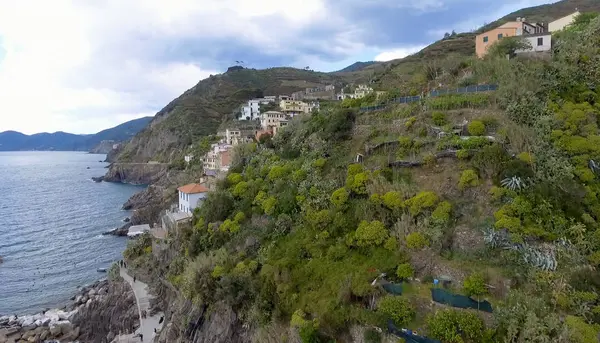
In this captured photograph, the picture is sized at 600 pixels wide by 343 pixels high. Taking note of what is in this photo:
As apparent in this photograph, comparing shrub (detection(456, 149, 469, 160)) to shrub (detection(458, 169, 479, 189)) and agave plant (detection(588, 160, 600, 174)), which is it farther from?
agave plant (detection(588, 160, 600, 174))

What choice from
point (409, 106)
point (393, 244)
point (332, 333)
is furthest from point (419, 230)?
point (409, 106)

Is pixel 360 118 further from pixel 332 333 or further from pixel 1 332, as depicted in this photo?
pixel 1 332

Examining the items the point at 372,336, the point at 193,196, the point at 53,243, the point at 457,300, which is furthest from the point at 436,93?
the point at 53,243

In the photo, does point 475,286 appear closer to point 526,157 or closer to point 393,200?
point 393,200

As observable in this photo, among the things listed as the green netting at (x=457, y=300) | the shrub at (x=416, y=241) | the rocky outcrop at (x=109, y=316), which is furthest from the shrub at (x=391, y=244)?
the rocky outcrop at (x=109, y=316)

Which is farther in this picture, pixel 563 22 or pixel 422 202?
pixel 563 22

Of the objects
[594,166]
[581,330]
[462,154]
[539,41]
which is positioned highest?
[539,41]

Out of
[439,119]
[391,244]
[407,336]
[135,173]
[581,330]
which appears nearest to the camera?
[581,330]

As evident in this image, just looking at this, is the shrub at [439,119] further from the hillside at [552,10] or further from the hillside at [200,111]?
the hillside at [200,111]
